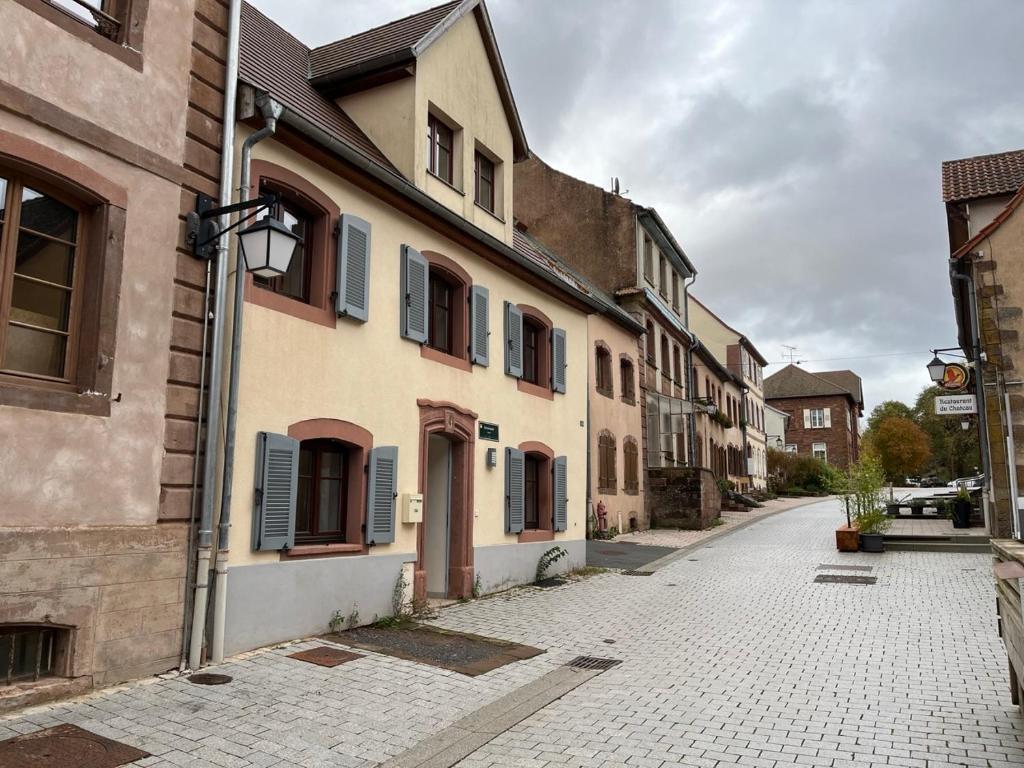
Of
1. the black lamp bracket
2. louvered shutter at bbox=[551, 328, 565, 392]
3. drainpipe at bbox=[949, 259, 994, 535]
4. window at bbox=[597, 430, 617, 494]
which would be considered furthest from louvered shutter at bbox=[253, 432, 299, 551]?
drainpipe at bbox=[949, 259, 994, 535]

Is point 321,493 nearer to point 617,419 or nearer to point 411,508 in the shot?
point 411,508

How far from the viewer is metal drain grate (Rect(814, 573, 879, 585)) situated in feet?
43.1

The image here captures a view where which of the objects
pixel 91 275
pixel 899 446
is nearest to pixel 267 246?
pixel 91 275

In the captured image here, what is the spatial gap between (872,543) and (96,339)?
1625cm

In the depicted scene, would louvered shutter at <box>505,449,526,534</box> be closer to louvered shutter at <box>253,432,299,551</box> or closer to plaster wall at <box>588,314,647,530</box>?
louvered shutter at <box>253,432,299,551</box>

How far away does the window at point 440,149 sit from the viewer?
38.6 feet

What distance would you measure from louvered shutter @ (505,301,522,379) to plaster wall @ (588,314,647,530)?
7.27 meters

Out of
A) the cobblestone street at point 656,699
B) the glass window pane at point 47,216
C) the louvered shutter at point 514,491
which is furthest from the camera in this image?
the louvered shutter at point 514,491

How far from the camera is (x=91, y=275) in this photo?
6.26 meters

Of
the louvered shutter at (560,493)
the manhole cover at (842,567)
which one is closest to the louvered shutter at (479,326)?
the louvered shutter at (560,493)

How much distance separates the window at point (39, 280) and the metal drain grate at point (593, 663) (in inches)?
207

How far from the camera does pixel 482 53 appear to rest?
13055 mm

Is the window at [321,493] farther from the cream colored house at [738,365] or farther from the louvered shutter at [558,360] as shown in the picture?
the cream colored house at [738,365]

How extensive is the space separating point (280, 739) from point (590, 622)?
17.3 ft
